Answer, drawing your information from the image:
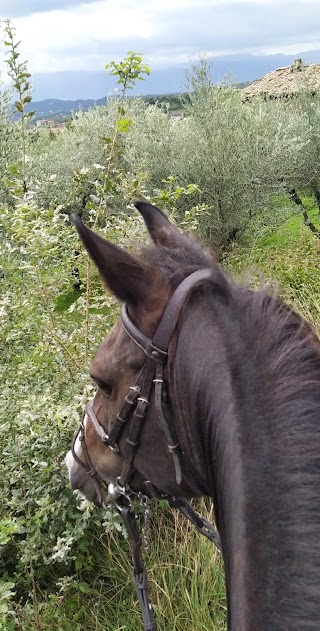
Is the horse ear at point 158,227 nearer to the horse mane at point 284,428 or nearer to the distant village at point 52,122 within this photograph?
the horse mane at point 284,428

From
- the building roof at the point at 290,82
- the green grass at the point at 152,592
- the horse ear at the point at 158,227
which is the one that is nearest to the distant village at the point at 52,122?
the building roof at the point at 290,82

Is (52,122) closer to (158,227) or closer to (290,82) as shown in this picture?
(290,82)

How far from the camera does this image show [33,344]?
197 inches

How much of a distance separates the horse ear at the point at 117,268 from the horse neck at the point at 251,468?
204 millimetres

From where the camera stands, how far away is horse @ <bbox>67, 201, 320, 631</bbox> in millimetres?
1344

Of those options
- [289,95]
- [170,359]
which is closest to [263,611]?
[170,359]

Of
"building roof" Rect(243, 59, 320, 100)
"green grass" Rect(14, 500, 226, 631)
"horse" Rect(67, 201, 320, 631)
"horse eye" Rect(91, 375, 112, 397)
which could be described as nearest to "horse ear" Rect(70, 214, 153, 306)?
"horse" Rect(67, 201, 320, 631)

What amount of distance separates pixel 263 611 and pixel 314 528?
242 mm

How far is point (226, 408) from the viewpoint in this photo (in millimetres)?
1502

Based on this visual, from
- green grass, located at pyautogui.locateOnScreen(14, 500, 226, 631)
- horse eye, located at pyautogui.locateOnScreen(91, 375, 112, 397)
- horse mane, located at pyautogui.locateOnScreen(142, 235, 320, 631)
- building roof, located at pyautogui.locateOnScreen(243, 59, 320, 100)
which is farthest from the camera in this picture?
building roof, located at pyautogui.locateOnScreen(243, 59, 320, 100)

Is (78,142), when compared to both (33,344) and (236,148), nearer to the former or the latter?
(236,148)

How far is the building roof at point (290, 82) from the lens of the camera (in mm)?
18152

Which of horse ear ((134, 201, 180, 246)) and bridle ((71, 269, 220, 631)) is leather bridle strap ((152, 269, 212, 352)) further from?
horse ear ((134, 201, 180, 246))

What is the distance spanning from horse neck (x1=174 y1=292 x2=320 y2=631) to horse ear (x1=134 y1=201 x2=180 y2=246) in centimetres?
38
